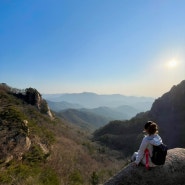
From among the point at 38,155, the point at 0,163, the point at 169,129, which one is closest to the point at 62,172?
the point at 38,155

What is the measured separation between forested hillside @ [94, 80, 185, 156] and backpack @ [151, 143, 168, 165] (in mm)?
107113

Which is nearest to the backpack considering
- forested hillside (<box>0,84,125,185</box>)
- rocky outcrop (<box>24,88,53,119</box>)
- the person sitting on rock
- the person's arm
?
the person sitting on rock

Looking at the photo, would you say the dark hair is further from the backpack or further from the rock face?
the rock face

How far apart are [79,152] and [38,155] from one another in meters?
32.4

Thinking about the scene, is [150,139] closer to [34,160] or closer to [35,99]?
[34,160]

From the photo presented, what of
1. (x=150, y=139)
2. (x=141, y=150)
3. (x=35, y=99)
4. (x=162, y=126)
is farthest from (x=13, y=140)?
(x=162, y=126)

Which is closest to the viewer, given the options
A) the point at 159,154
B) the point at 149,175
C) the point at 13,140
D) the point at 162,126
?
the point at 159,154

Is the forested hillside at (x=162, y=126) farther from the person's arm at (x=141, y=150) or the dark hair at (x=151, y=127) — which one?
the dark hair at (x=151, y=127)

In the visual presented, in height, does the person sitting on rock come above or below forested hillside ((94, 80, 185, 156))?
above

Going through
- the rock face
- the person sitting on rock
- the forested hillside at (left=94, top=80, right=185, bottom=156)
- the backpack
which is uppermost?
the person sitting on rock

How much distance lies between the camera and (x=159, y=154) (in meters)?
9.66

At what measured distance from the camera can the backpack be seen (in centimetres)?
947

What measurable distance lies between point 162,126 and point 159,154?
128520mm

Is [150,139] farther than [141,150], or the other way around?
[141,150]
